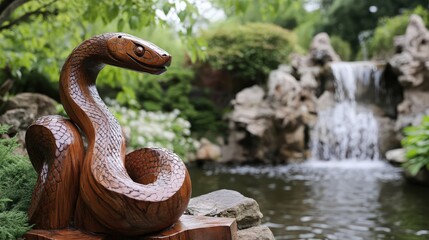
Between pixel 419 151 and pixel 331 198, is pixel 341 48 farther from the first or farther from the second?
pixel 331 198

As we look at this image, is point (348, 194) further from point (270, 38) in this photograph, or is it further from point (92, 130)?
point (270, 38)

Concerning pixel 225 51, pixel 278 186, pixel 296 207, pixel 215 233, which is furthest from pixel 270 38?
pixel 215 233

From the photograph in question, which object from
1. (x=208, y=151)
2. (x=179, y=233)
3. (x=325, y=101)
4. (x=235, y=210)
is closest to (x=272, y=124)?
(x=208, y=151)

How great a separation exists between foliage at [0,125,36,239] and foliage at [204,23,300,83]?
1101 centimetres

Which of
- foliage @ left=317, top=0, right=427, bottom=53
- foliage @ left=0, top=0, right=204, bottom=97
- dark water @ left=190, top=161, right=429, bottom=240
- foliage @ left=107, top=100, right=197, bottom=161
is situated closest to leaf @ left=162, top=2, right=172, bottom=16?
foliage @ left=0, top=0, right=204, bottom=97

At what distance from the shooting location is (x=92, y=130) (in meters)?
2.40

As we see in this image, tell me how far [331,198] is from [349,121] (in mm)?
6688

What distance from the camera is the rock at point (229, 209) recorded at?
3.01 metres

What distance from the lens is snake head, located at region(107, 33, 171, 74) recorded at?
2363mm

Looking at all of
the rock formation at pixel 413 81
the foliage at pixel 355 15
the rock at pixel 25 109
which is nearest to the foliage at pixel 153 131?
the rock at pixel 25 109

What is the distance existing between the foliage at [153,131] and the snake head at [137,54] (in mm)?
5471

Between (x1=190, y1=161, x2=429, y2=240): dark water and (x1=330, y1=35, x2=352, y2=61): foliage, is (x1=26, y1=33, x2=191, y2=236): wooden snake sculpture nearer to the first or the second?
(x1=190, y1=161, x2=429, y2=240): dark water

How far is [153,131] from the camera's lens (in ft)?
30.1

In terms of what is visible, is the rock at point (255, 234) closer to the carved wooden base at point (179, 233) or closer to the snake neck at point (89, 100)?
the carved wooden base at point (179, 233)
